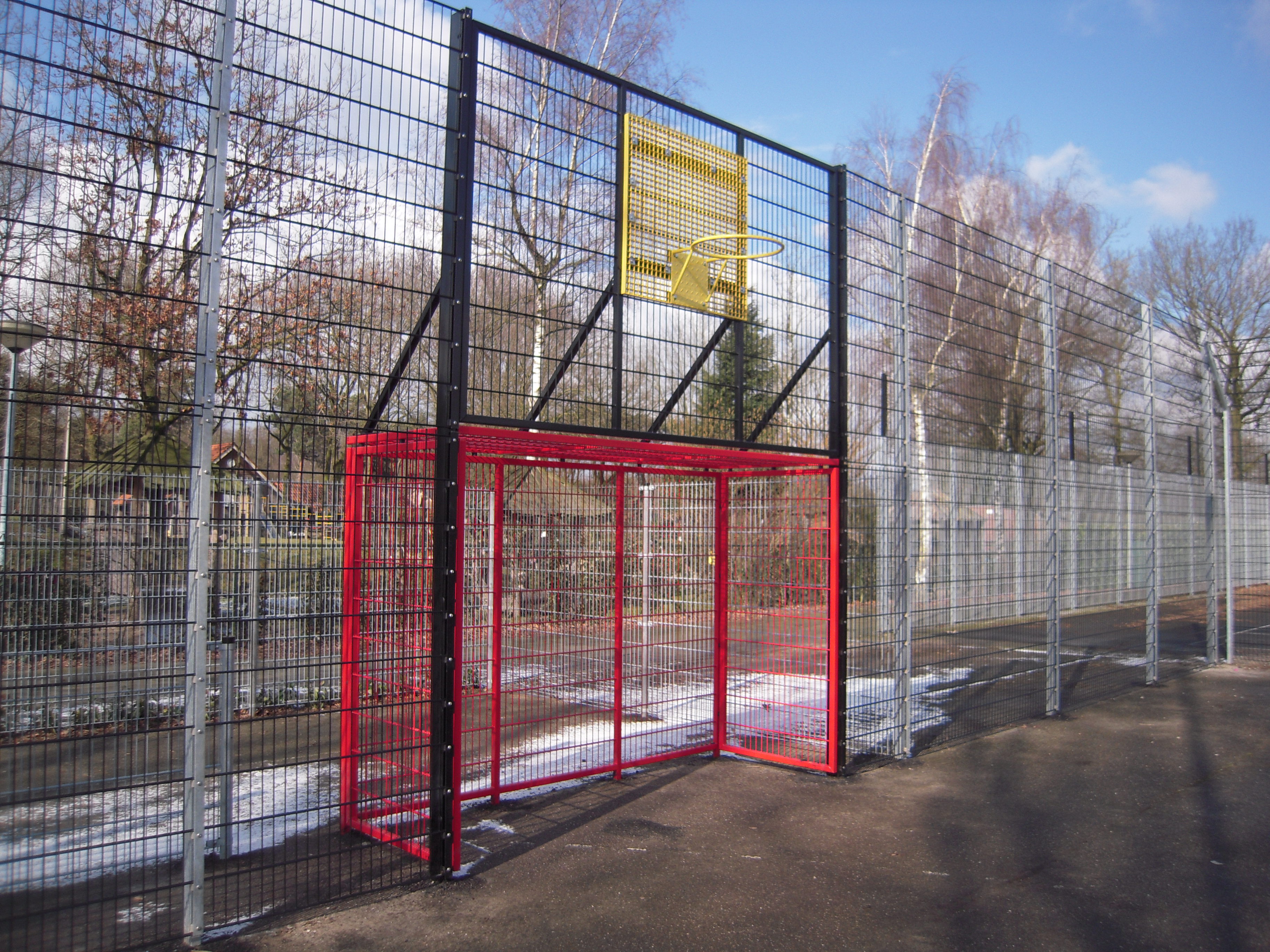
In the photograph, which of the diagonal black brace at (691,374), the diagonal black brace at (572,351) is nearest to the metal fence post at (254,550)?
the diagonal black brace at (572,351)

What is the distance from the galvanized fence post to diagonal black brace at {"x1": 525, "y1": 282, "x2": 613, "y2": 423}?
1.65 meters

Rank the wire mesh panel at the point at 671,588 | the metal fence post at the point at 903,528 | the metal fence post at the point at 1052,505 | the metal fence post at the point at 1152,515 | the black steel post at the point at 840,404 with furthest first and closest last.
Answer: the metal fence post at the point at 1152,515
the metal fence post at the point at 1052,505
the wire mesh panel at the point at 671,588
the metal fence post at the point at 903,528
the black steel post at the point at 840,404

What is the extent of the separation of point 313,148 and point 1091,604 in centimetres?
1534

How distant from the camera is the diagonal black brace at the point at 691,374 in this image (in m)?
5.49

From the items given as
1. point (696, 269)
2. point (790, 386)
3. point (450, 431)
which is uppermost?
point (696, 269)

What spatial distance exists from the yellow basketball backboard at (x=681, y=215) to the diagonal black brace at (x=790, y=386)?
26.4 inches

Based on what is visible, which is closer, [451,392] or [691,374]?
[451,392]

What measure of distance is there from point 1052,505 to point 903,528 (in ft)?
8.61

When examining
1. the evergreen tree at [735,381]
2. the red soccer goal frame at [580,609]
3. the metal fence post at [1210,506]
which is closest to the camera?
the red soccer goal frame at [580,609]

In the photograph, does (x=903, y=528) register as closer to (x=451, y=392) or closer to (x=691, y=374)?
(x=691, y=374)

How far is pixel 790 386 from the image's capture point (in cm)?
625

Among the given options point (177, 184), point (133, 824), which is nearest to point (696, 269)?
point (177, 184)

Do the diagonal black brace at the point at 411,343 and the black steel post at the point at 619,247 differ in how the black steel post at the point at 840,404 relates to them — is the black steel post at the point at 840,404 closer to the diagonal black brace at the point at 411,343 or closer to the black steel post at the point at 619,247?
the black steel post at the point at 619,247

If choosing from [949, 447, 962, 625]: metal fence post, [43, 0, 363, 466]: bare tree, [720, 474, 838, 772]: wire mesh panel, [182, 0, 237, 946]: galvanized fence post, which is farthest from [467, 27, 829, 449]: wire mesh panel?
[949, 447, 962, 625]: metal fence post
